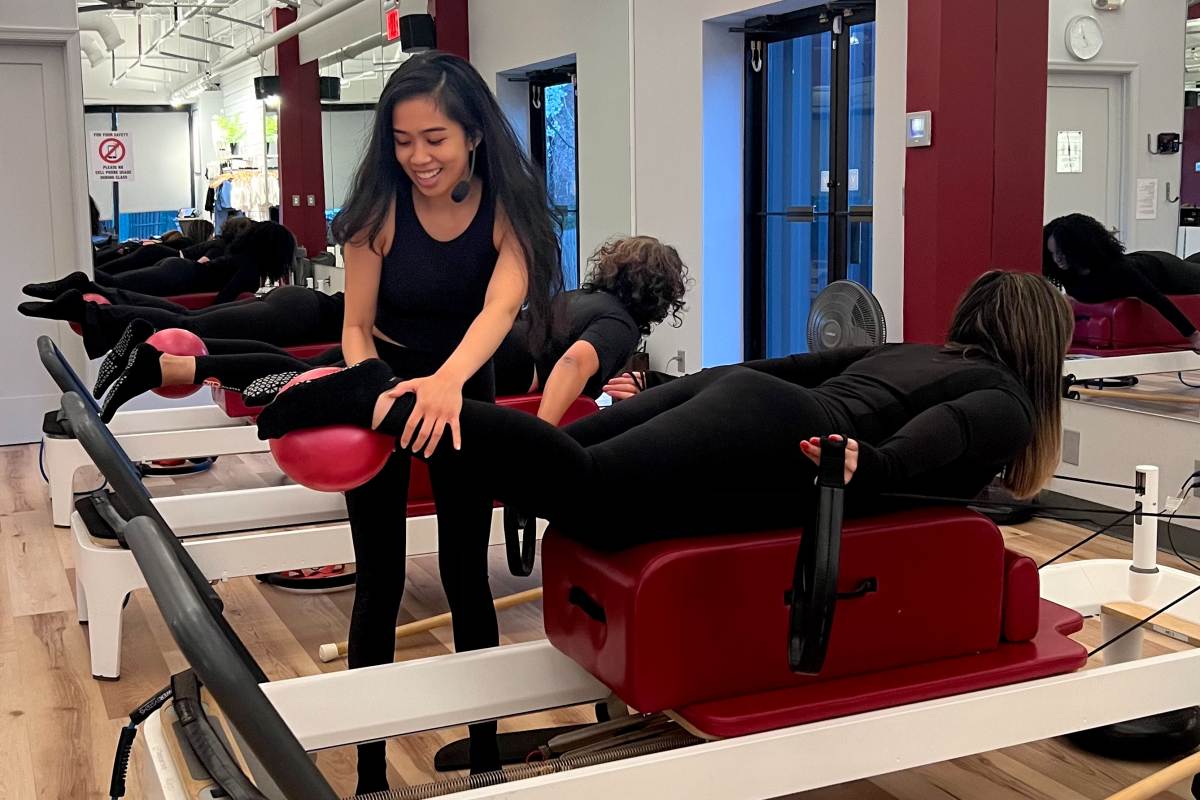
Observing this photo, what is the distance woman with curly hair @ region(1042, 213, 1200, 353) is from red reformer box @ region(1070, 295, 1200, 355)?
2 centimetres

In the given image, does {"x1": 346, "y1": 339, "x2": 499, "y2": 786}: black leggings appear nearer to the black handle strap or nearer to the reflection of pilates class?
the reflection of pilates class

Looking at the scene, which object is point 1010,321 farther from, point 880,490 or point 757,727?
point 757,727

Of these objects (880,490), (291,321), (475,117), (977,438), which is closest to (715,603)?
(880,490)

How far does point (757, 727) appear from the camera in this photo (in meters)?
1.88

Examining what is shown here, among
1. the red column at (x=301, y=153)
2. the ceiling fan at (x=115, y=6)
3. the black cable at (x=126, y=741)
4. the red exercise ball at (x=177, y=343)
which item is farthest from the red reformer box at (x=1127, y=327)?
the ceiling fan at (x=115, y=6)

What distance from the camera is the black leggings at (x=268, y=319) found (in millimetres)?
4512

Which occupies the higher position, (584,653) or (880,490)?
(880,490)

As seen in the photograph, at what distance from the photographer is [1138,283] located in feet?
13.6

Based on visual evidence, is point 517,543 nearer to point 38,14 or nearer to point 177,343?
point 177,343

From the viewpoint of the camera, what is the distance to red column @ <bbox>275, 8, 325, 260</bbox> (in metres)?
7.95

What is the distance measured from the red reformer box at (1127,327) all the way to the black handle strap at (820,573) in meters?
2.86

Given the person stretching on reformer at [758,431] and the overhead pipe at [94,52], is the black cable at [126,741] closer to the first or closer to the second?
the person stretching on reformer at [758,431]

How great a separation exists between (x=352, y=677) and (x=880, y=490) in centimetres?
92

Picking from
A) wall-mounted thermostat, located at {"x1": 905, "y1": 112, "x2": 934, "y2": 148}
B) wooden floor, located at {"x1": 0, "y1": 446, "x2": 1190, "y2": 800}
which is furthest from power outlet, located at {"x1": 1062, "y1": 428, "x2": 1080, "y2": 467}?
wall-mounted thermostat, located at {"x1": 905, "y1": 112, "x2": 934, "y2": 148}
